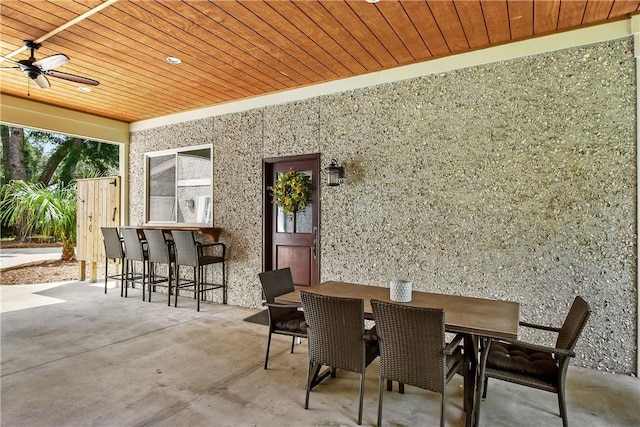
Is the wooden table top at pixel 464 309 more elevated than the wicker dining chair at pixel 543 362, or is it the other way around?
the wooden table top at pixel 464 309

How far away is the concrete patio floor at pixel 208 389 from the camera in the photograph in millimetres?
2385

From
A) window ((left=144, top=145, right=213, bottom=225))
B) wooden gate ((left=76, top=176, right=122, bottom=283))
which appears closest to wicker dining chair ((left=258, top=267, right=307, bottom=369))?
window ((left=144, top=145, right=213, bottom=225))

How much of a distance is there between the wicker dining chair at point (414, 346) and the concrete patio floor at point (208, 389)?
43 centimetres

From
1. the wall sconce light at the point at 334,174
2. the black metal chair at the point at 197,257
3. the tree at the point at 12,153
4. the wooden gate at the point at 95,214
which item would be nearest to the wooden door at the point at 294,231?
the wall sconce light at the point at 334,174

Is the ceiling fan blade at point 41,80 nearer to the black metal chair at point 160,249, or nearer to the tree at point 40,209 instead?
the black metal chair at point 160,249

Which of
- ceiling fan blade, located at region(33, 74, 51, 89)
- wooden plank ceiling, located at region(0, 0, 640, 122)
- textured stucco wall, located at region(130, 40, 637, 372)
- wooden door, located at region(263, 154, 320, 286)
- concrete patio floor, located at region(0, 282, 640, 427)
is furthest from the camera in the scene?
wooden door, located at region(263, 154, 320, 286)

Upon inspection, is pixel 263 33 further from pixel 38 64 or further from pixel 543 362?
pixel 543 362

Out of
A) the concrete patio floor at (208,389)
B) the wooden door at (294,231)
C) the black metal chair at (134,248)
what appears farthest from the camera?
the black metal chair at (134,248)

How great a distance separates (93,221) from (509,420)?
7.31 meters

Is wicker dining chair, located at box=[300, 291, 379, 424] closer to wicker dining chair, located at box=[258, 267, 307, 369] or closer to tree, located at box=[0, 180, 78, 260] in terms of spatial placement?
wicker dining chair, located at box=[258, 267, 307, 369]

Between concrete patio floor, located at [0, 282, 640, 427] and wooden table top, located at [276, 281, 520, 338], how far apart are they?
Answer: 0.70 metres

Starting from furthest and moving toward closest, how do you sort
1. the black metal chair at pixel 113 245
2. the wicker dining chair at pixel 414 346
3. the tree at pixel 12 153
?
1. the tree at pixel 12 153
2. the black metal chair at pixel 113 245
3. the wicker dining chair at pixel 414 346

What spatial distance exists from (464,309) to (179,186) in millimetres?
5039

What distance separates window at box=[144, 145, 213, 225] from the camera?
18.8ft
